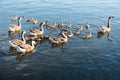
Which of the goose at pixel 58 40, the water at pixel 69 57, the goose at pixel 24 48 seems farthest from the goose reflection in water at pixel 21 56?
the goose at pixel 58 40

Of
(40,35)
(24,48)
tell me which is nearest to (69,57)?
(24,48)

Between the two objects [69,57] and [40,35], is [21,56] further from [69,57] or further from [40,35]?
[40,35]

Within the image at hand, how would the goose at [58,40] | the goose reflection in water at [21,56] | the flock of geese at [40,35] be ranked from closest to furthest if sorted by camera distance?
the goose reflection in water at [21,56] → the flock of geese at [40,35] → the goose at [58,40]

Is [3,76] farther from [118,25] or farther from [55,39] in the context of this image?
[118,25]

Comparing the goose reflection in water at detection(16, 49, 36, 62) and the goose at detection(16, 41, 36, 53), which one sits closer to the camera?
the goose reflection in water at detection(16, 49, 36, 62)

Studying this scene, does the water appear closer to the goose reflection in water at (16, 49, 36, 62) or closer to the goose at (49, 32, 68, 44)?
the goose reflection in water at (16, 49, 36, 62)

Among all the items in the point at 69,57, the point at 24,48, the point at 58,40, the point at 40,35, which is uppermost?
the point at 40,35

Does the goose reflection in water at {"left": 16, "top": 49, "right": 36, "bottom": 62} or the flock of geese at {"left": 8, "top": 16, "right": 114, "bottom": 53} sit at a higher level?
the flock of geese at {"left": 8, "top": 16, "right": 114, "bottom": 53}

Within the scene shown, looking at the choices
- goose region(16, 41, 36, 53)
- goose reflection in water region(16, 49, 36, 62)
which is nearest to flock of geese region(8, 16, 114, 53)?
Result: goose region(16, 41, 36, 53)

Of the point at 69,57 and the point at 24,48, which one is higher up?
the point at 24,48

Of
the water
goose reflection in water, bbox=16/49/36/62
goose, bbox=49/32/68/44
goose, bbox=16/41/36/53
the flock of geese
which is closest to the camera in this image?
the water

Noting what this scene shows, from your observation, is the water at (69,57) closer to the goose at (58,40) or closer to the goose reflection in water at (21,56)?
the goose reflection in water at (21,56)

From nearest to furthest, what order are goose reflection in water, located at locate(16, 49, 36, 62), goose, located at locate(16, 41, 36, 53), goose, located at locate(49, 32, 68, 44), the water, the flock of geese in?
1. the water
2. goose reflection in water, located at locate(16, 49, 36, 62)
3. goose, located at locate(16, 41, 36, 53)
4. the flock of geese
5. goose, located at locate(49, 32, 68, 44)

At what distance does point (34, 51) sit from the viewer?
2630 cm
